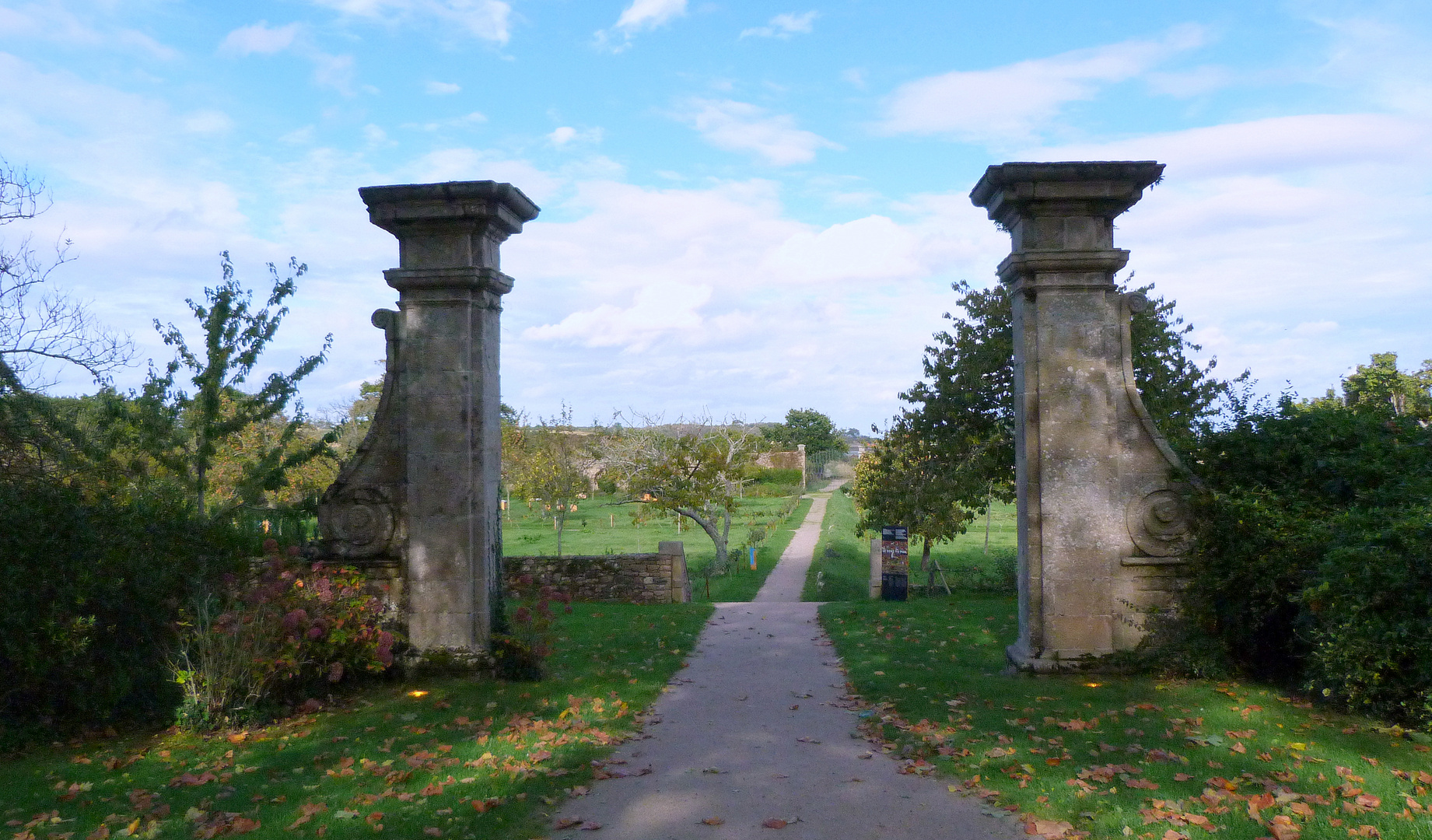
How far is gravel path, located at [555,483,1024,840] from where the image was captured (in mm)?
4488

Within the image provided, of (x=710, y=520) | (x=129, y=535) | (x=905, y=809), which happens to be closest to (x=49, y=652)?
(x=129, y=535)

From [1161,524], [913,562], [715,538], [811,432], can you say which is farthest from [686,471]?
[811,432]

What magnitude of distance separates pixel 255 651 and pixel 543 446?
21.3m

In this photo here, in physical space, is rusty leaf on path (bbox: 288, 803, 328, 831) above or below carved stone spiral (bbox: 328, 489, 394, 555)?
below

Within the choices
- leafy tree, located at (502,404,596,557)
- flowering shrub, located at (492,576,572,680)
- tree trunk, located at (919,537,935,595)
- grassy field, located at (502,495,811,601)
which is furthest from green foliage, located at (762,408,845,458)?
flowering shrub, located at (492,576,572,680)

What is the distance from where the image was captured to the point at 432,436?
7.39m

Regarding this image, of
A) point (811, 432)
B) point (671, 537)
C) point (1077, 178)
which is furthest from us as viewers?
point (811, 432)

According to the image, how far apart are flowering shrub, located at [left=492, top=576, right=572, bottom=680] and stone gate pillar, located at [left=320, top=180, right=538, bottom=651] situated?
20 centimetres

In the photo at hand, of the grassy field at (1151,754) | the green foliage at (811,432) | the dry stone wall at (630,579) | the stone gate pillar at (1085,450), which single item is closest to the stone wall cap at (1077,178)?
the stone gate pillar at (1085,450)

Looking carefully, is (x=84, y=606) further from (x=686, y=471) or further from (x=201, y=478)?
(x=686, y=471)

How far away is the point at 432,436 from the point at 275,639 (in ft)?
6.06

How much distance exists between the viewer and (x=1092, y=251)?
7.18 meters

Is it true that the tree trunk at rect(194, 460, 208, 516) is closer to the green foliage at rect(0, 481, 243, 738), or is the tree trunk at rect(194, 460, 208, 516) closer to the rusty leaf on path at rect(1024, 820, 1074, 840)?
the green foliage at rect(0, 481, 243, 738)

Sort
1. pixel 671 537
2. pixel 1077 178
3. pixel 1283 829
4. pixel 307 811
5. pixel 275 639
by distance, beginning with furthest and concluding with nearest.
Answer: pixel 671 537 → pixel 1077 178 → pixel 275 639 → pixel 307 811 → pixel 1283 829
